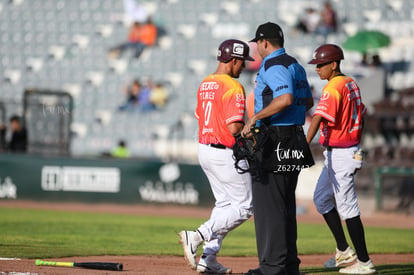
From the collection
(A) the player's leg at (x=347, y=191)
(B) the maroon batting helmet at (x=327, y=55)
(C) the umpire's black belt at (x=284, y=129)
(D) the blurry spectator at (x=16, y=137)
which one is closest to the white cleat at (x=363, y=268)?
(A) the player's leg at (x=347, y=191)

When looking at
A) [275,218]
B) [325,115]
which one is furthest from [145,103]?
[275,218]

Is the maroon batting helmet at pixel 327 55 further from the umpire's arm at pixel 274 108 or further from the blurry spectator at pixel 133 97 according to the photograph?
the blurry spectator at pixel 133 97

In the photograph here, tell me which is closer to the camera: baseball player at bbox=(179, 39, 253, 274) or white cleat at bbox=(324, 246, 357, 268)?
baseball player at bbox=(179, 39, 253, 274)

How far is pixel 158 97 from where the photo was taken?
25188 mm

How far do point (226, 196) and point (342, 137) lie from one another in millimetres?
1447

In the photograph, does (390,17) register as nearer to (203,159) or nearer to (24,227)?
(24,227)

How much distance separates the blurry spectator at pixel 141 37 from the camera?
27.3 m

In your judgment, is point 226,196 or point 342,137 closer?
point 226,196

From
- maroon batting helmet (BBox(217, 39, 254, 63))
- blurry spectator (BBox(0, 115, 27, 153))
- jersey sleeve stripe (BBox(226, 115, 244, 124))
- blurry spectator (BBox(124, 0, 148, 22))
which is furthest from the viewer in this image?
blurry spectator (BBox(124, 0, 148, 22))

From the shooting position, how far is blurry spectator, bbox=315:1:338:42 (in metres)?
25.4

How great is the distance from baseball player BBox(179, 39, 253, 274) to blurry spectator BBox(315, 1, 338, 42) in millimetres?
18521

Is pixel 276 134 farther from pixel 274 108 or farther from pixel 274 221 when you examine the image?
pixel 274 221

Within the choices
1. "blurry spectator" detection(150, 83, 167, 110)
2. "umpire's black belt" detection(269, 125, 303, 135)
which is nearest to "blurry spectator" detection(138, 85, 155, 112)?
"blurry spectator" detection(150, 83, 167, 110)

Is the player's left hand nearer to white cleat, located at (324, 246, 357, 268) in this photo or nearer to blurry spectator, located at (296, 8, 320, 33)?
white cleat, located at (324, 246, 357, 268)
